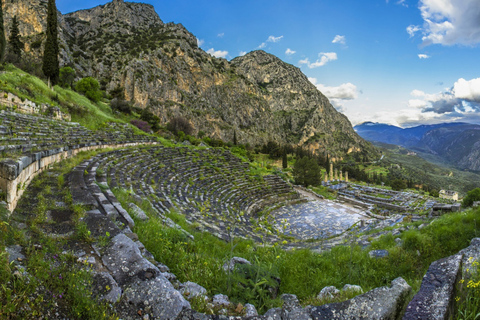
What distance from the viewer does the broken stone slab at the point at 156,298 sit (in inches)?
90.4

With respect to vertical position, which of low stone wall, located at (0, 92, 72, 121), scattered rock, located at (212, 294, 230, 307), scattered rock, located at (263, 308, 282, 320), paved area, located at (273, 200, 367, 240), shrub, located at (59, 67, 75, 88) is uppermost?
shrub, located at (59, 67, 75, 88)

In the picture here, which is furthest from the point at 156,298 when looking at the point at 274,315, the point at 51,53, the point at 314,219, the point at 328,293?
the point at 51,53

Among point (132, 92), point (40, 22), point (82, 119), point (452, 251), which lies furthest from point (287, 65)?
point (452, 251)

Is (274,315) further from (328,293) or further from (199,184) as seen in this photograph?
(199,184)

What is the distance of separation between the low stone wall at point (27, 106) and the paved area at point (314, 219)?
57.6 ft

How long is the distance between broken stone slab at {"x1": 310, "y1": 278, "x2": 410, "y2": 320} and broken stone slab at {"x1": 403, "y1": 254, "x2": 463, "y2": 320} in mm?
157

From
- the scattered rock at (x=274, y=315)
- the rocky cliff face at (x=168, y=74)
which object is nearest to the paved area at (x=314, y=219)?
the scattered rock at (x=274, y=315)

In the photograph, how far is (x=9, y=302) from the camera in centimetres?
174

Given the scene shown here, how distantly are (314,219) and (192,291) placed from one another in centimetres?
1727

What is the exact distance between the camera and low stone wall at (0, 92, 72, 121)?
41.4 feet

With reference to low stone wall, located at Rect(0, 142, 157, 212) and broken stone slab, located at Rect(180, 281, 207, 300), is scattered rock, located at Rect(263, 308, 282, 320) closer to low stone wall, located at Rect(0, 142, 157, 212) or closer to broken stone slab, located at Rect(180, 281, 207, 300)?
broken stone slab, located at Rect(180, 281, 207, 300)

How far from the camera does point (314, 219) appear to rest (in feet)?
60.6

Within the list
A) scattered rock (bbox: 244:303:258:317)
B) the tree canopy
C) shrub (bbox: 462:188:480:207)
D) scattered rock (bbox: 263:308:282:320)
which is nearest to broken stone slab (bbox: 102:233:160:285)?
scattered rock (bbox: 244:303:258:317)

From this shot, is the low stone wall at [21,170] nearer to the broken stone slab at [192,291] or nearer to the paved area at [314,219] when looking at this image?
the broken stone slab at [192,291]
